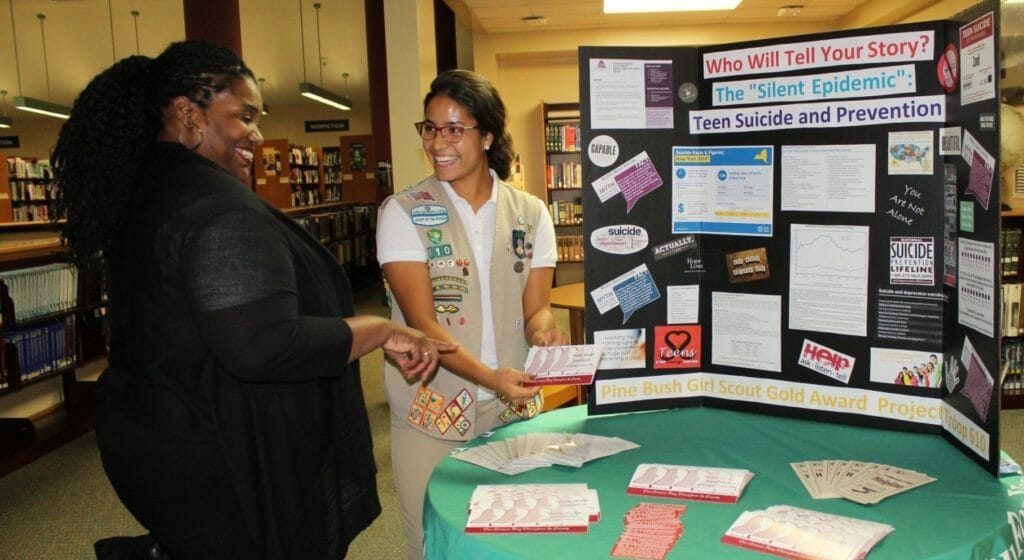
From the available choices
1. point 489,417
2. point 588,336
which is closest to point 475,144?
point 588,336

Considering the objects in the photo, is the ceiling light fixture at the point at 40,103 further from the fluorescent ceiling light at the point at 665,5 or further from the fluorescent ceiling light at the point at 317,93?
the fluorescent ceiling light at the point at 665,5

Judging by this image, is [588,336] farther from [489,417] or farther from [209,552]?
[209,552]

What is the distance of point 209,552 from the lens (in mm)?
1491

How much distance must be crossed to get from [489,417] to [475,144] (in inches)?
29.1

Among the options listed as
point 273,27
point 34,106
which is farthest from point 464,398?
point 34,106

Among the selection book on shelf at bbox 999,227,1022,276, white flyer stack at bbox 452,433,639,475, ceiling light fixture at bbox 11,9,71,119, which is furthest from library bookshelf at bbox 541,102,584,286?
white flyer stack at bbox 452,433,639,475

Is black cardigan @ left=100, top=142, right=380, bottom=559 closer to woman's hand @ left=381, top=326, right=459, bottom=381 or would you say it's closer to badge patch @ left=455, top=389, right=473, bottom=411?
woman's hand @ left=381, top=326, right=459, bottom=381

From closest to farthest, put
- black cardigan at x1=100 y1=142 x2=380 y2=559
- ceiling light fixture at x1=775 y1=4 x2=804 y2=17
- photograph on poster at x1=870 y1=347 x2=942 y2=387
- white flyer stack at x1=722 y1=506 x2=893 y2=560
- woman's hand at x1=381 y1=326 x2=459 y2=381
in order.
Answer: white flyer stack at x1=722 y1=506 x2=893 y2=560 < black cardigan at x1=100 y1=142 x2=380 y2=559 < woman's hand at x1=381 y1=326 x2=459 y2=381 < photograph on poster at x1=870 y1=347 x2=942 y2=387 < ceiling light fixture at x1=775 y1=4 x2=804 y2=17

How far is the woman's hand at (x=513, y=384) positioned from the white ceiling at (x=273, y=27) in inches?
283

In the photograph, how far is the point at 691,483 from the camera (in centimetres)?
155

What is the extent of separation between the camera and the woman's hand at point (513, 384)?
6.10ft

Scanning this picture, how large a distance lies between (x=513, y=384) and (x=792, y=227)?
806mm

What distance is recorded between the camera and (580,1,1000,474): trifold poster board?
5.85ft

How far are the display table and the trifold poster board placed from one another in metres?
0.08
